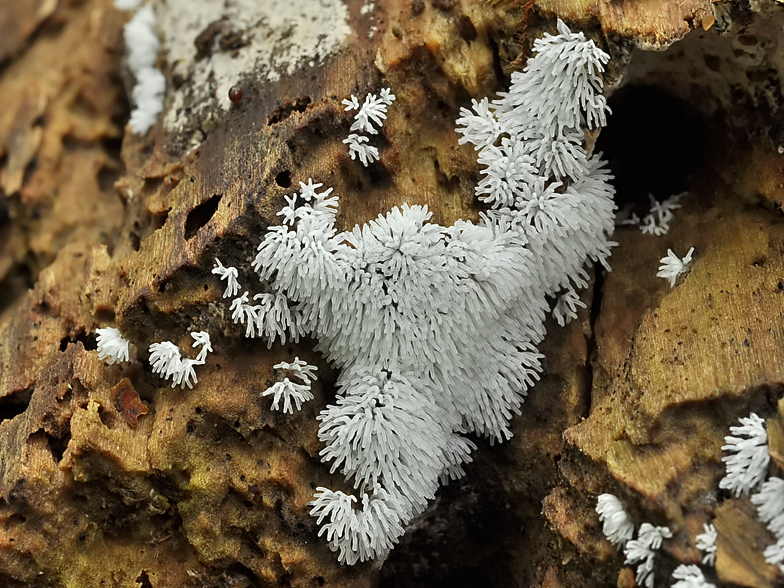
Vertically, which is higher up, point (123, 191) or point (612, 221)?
point (123, 191)

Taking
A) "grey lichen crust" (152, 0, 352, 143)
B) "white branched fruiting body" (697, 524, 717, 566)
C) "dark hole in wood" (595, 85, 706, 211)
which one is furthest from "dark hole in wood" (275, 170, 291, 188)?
"white branched fruiting body" (697, 524, 717, 566)

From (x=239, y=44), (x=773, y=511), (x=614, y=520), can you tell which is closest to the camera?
(x=773, y=511)

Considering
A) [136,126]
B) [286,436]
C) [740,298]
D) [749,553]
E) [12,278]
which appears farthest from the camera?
[12,278]

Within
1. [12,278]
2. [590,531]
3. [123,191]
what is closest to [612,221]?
[590,531]

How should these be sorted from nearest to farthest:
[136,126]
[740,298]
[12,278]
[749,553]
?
[749,553], [740,298], [136,126], [12,278]

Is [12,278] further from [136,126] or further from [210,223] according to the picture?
[210,223]

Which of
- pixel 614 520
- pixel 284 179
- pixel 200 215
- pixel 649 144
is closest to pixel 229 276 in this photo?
pixel 200 215

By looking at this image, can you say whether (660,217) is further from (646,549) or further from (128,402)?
(128,402)
